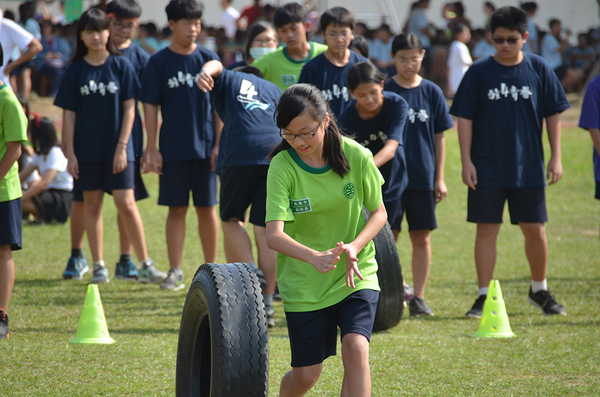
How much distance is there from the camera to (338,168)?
326 centimetres

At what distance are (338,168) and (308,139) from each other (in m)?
0.20

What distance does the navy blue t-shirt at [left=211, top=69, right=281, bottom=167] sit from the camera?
5188 mm

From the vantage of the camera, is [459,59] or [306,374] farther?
[459,59]

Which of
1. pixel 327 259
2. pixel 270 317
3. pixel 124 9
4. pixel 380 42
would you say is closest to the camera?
pixel 327 259

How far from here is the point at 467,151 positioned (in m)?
5.75

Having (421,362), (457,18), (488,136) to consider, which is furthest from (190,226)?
(457,18)

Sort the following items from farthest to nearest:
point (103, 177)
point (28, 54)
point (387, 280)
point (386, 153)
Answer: point (28, 54) → point (103, 177) → point (386, 153) → point (387, 280)

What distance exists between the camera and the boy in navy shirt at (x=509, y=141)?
5.60m

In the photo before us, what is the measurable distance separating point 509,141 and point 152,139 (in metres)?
3.08

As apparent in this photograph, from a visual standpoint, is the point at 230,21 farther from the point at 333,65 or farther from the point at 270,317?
the point at 270,317

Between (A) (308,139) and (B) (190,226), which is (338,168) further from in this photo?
(B) (190,226)

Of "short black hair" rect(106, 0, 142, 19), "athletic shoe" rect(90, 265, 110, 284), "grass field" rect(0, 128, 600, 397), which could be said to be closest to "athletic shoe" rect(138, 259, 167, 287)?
"grass field" rect(0, 128, 600, 397)

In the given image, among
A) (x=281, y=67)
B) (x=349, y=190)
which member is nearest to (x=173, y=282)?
(x=281, y=67)

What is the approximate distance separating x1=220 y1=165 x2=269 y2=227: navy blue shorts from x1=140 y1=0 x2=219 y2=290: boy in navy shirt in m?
1.05
